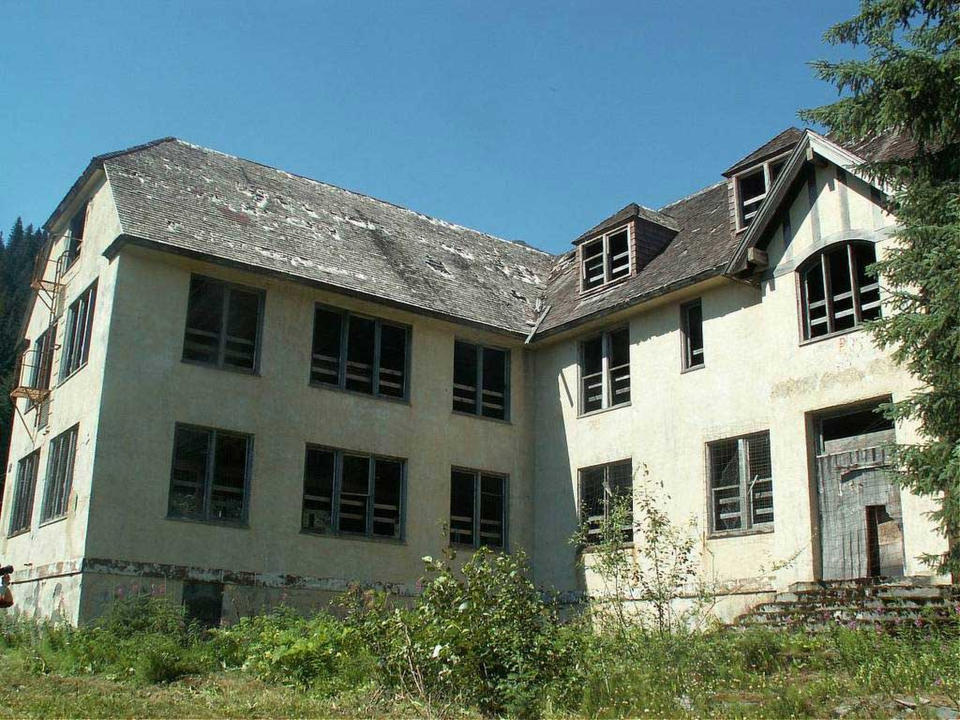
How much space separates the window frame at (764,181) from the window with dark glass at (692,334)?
1934mm

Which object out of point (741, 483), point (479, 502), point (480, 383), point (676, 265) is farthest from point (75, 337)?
point (741, 483)

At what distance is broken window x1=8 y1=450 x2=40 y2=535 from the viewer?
22.8m

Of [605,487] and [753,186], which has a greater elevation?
[753,186]

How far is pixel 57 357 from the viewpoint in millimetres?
23062

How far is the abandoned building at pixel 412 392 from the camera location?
59.5 ft

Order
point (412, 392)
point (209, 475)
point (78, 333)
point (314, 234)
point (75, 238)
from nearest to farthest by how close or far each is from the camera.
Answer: point (209, 475), point (78, 333), point (412, 392), point (314, 234), point (75, 238)

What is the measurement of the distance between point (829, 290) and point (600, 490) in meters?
6.94

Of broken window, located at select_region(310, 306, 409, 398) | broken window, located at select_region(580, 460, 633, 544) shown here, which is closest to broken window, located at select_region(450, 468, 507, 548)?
broken window, located at select_region(580, 460, 633, 544)

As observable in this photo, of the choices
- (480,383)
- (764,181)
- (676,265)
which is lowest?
(480,383)

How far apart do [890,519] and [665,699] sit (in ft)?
26.5

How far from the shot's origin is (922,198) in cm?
1362

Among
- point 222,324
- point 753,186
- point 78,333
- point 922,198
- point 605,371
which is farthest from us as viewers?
point 605,371

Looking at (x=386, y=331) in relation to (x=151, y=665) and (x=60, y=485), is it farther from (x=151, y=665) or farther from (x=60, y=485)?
(x=151, y=665)

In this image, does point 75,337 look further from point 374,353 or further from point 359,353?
point 374,353
